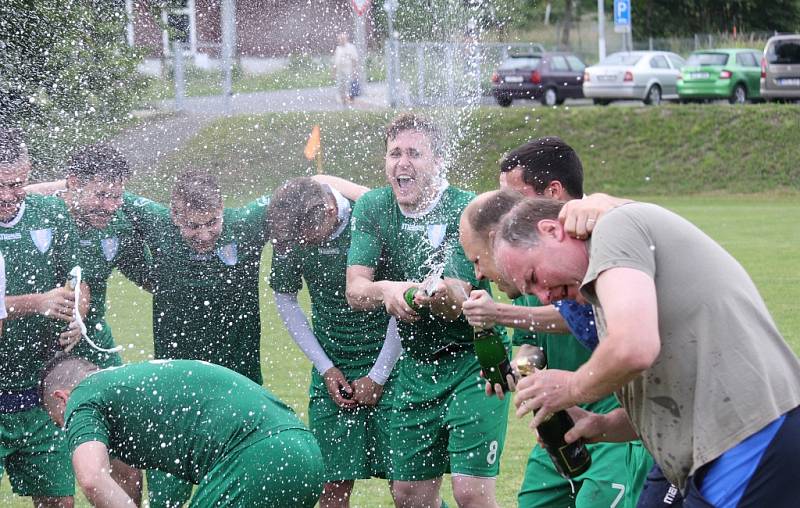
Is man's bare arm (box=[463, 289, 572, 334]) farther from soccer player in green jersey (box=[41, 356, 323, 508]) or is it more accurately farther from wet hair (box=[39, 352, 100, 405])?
wet hair (box=[39, 352, 100, 405])

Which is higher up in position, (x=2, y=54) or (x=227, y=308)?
(x=2, y=54)

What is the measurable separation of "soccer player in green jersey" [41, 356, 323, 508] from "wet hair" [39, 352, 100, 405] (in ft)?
4.70

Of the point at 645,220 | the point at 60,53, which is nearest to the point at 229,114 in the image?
the point at 60,53

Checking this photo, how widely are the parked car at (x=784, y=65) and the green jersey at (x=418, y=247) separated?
2531 centimetres

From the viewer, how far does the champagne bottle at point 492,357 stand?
14.5ft

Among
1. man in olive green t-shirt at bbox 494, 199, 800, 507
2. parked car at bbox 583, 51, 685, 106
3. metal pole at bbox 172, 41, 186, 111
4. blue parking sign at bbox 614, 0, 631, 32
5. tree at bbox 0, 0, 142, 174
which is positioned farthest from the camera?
blue parking sign at bbox 614, 0, 631, 32

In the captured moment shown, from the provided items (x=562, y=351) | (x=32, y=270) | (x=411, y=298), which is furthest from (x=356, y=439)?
(x=32, y=270)

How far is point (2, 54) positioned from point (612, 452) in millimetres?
9097

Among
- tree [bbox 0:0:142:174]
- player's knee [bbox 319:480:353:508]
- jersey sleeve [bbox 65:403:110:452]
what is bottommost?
player's knee [bbox 319:480:353:508]

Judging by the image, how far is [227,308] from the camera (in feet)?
19.2

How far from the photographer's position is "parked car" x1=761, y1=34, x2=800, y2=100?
28.7 metres

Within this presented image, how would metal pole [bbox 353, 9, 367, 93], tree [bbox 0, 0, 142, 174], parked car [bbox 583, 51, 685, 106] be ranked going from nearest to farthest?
tree [bbox 0, 0, 142, 174] < metal pole [bbox 353, 9, 367, 93] < parked car [bbox 583, 51, 685, 106]

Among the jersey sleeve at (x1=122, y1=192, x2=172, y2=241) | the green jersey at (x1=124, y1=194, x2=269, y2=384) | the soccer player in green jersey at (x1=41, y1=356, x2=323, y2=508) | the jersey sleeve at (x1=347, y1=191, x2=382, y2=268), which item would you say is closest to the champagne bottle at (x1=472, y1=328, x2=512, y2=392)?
the soccer player in green jersey at (x1=41, y1=356, x2=323, y2=508)

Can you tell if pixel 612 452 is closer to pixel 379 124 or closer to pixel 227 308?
pixel 227 308
